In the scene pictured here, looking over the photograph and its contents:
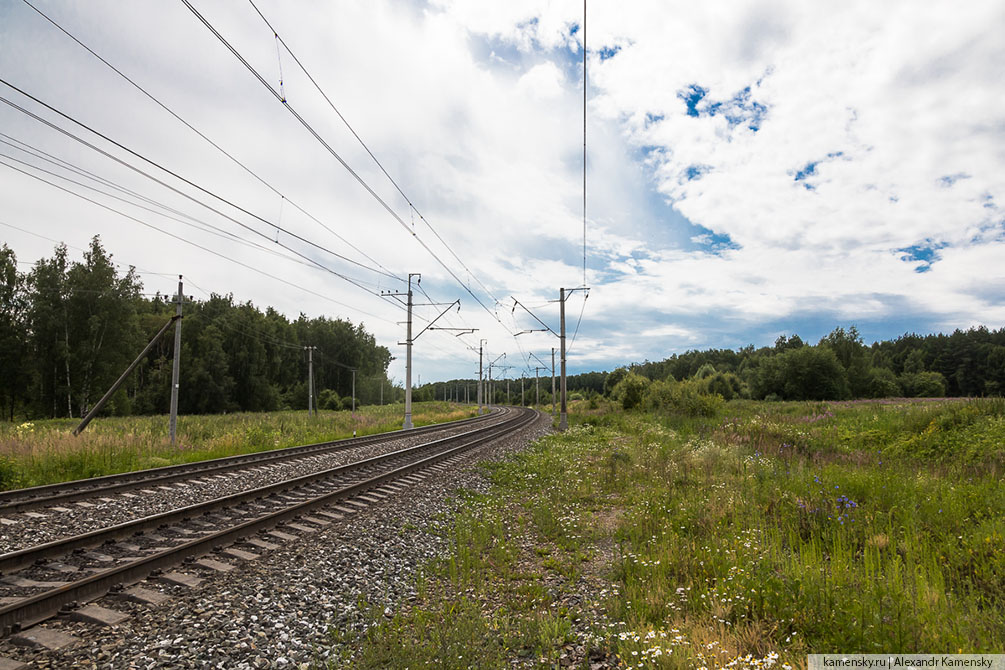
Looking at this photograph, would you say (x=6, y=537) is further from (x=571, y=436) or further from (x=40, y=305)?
(x=40, y=305)

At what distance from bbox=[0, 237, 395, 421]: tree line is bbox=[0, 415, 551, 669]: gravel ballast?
20.3 meters

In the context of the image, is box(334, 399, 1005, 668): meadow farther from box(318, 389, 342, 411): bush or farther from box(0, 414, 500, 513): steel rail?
box(318, 389, 342, 411): bush

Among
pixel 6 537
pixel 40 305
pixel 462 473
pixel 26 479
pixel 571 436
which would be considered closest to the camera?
pixel 6 537

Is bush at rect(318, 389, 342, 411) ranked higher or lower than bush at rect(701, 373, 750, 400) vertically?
lower

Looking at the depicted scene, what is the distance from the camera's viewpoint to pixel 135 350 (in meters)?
52.9

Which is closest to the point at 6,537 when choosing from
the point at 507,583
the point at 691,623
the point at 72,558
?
the point at 72,558

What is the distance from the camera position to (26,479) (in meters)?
11.4

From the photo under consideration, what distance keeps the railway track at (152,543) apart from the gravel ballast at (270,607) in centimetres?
24

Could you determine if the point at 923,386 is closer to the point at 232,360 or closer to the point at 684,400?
the point at 684,400

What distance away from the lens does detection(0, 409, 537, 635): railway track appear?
4.95m

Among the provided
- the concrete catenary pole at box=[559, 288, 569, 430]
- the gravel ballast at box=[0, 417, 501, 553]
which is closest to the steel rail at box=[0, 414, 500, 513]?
the gravel ballast at box=[0, 417, 501, 553]

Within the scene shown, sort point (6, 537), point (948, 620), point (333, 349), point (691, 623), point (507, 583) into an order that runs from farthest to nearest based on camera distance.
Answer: point (333, 349), point (6, 537), point (507, 583), point (691, 623), point (948, 620)

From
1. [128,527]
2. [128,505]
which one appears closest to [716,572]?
[128,527]

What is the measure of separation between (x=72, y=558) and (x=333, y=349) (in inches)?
4188
